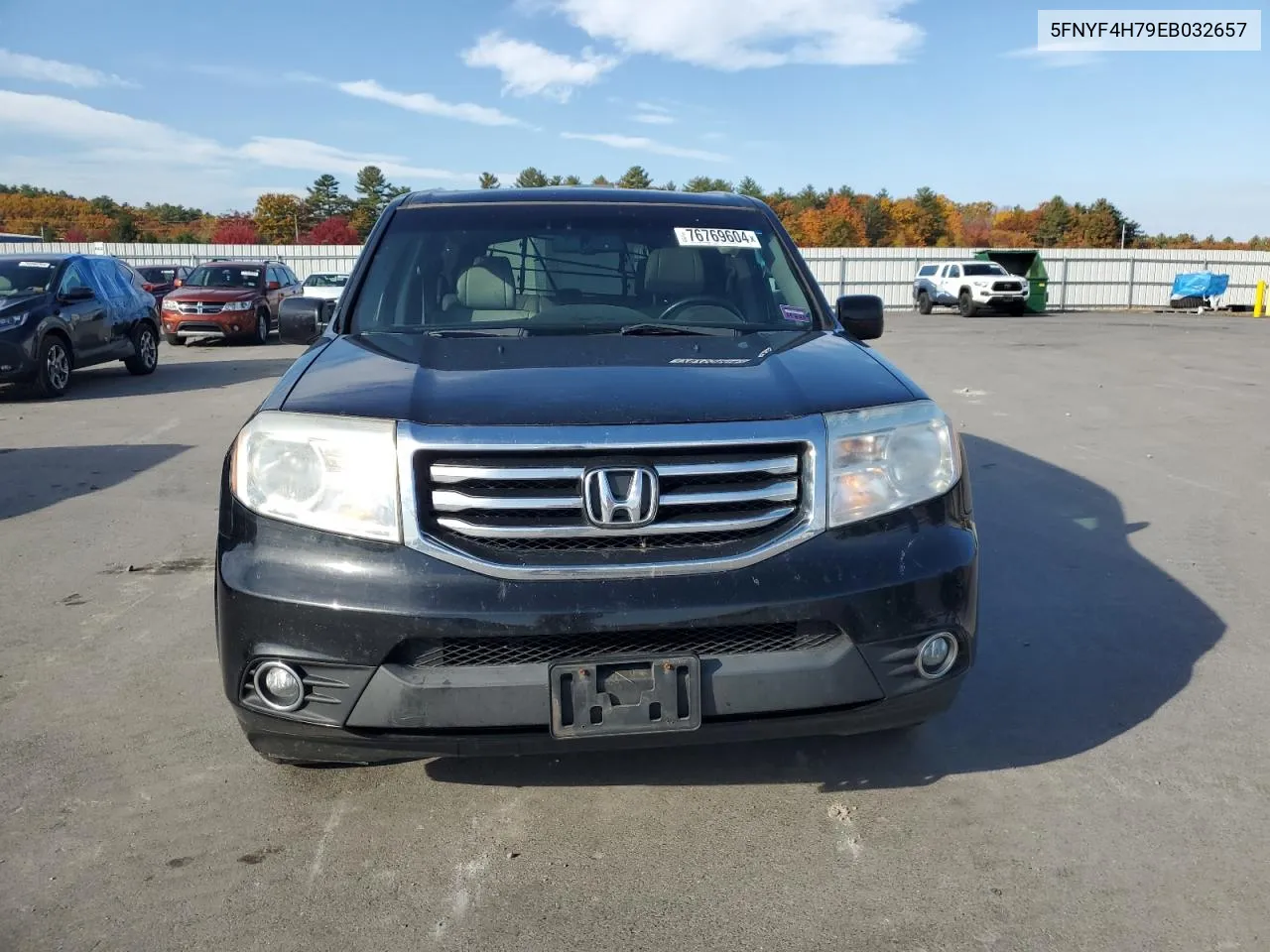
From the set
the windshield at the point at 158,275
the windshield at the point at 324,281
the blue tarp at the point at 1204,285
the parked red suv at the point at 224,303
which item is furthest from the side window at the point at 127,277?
the blue tarp at the point at 1204,285

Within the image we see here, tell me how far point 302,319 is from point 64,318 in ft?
33.1

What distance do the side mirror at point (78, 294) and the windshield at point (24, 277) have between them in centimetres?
22

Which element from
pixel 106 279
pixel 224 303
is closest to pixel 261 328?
pixel 224 303

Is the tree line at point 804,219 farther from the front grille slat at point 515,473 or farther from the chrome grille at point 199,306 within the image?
the front grille slat at point 515,473

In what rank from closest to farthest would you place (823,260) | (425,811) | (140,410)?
(425,811), (140,410), (823,260)

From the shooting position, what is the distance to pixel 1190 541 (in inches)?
223

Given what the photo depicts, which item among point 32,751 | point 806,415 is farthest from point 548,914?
point 32,751

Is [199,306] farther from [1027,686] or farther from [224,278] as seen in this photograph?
[1027,686]

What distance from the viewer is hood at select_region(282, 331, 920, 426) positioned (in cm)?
259

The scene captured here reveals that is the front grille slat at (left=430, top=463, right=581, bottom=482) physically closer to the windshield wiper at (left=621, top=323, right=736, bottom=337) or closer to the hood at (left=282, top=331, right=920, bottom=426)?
the hood at (left=282, top=331, right=920, bottom=426)

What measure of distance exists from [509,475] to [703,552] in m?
0.49

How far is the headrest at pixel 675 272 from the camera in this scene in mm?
3910

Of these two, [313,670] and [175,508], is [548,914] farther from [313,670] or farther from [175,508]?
[175,508]

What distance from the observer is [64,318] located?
12.6 m
